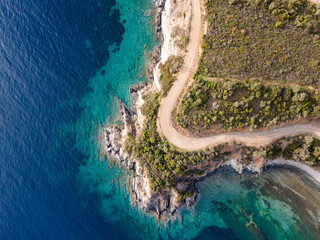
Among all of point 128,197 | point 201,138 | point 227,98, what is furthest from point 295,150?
point 128,197

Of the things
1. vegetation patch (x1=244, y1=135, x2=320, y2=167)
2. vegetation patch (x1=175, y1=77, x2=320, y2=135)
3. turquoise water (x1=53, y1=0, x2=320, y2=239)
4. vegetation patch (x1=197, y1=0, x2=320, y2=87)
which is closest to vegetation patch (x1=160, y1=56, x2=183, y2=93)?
vegetation patch (x1=175, y1=77, x2=320, y2=135)

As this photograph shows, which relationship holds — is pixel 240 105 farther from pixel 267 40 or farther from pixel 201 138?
pixel 267 40

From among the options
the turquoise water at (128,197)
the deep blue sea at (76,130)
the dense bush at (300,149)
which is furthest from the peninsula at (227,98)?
the deep blue sea at (76,130)

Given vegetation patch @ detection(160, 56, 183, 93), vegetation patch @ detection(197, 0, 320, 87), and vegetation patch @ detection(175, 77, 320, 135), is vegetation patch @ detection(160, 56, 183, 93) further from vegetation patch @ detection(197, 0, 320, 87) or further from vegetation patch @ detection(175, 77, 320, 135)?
vegetation patch @ detection(197, 0, 320, 87)

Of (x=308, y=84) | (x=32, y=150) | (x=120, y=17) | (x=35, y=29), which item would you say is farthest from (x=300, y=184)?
(x=35, y=29)

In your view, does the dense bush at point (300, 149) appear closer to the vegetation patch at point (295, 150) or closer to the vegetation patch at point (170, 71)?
the vegetation patch at point (295, 150)

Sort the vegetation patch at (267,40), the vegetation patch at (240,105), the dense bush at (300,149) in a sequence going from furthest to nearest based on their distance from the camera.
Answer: the dense bush at (300,149) → the vegetation patch at (240,105) → the vegetation patch at (267,40)

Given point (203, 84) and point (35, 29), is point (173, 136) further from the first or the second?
point (35, 29)
